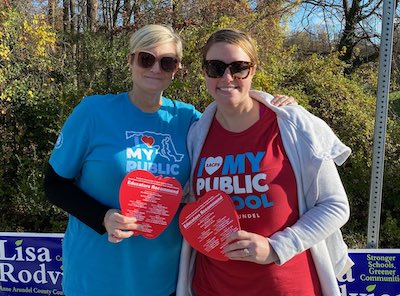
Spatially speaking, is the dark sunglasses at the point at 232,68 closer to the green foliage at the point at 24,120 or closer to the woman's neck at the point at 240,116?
the woman's neck at the point at 240,116

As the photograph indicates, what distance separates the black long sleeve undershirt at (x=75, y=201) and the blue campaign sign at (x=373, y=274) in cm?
170

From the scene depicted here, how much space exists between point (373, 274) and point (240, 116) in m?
1.61

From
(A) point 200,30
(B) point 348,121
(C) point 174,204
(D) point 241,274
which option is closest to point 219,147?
(C) point 174,204

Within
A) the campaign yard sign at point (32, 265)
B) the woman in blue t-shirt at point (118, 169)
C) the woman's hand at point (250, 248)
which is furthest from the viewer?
the campaign yard sign at point (32, 265)

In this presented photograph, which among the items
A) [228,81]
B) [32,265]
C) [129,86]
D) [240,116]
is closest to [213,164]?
[240,116]

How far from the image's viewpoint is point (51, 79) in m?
6.20

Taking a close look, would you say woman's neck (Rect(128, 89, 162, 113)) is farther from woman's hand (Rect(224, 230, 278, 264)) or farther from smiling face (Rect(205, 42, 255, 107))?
woman's hand (Rect(224, 230, 278, 264))

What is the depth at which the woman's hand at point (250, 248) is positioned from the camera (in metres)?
1.66

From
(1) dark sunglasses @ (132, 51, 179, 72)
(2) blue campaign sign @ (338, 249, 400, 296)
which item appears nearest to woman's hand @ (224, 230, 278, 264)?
(1) dark sunglasses @ (132, 51, 179, 72)

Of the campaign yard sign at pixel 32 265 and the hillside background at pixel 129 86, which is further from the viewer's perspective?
the hillside background at pixel 129 86

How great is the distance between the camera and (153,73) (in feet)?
6.51

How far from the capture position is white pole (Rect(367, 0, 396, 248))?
238 centimetres

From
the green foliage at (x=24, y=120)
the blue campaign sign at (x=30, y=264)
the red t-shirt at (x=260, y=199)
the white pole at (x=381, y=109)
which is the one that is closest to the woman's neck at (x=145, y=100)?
the red t-shirt at (x=260, y=199)

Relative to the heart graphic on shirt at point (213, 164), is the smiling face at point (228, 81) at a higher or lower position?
higher
